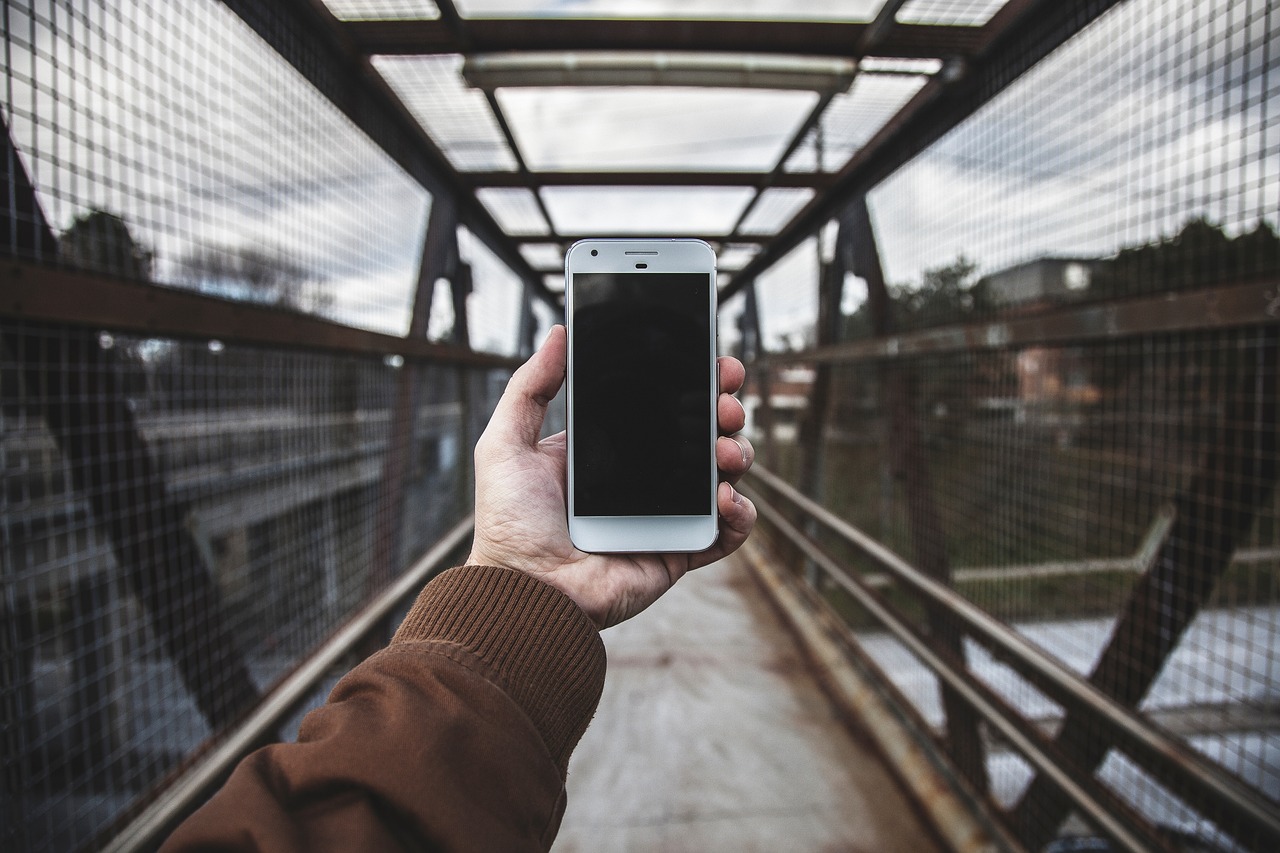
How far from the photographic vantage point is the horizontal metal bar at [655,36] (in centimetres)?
204

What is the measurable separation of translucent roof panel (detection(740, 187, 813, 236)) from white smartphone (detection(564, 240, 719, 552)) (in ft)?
9.65

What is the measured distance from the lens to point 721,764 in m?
2.59

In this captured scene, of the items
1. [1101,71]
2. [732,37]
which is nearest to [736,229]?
[732,37]

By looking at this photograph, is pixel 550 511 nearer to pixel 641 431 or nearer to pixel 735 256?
pixel 641 431

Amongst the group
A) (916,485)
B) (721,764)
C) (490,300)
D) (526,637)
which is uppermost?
(490,300)

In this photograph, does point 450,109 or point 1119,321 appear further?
point 450,109

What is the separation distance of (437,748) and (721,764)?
232 cm

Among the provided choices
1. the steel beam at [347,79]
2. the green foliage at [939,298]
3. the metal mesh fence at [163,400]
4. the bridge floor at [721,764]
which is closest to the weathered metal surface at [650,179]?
the steel beam at [347,79]

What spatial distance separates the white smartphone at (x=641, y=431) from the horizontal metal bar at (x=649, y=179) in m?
2.58

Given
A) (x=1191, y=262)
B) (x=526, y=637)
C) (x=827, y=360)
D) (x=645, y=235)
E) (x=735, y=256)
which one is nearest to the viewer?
(x=526, y=637)

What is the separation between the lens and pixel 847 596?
146 inches

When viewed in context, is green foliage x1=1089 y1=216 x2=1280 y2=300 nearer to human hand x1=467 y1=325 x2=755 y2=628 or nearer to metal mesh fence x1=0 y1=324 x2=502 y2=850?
human hand x1=467 y1=325 x2=755 y2=628

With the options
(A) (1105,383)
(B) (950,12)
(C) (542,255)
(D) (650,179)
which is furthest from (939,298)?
(C) (542,255)

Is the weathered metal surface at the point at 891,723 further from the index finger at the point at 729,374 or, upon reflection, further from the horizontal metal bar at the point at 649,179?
the horizontal metal bar at the point at 649,179
